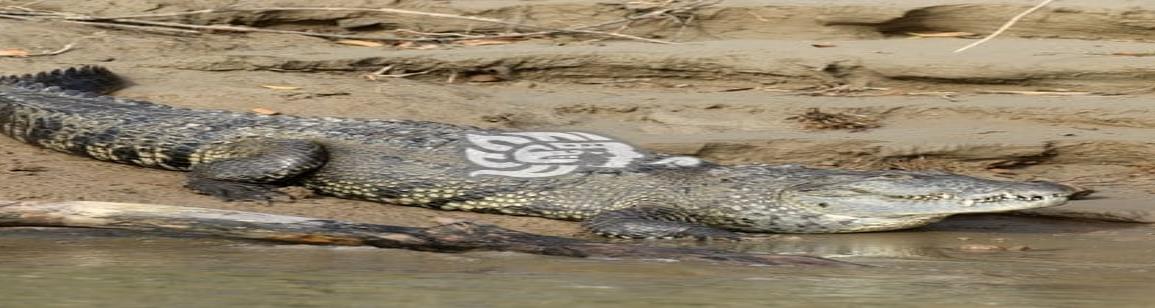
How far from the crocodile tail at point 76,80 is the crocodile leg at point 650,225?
8.40ft

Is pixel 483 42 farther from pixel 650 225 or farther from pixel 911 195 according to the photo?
pixel 911 195

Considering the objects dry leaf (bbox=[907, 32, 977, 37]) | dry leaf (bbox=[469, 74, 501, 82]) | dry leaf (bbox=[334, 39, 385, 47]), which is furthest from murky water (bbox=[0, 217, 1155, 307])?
dry leaf (bbox=[334, 39, 385, 47])

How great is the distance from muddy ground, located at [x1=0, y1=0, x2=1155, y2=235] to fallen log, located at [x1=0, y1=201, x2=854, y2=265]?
1110mm

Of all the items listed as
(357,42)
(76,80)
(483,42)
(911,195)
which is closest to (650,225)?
(911,195)

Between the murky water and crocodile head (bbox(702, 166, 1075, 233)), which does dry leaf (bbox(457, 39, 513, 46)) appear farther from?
the murky water

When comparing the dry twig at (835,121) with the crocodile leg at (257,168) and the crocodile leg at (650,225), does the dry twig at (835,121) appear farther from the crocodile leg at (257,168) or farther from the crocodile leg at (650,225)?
the crocodile leg at (257,168)

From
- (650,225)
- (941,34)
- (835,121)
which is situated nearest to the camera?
(650,225)

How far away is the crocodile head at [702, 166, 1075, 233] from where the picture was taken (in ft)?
20.6

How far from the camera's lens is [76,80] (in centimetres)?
782

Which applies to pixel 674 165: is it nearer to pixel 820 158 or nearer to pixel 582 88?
pixel 820 158

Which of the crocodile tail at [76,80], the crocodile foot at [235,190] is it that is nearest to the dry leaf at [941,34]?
the crocodile foot at [235,190]

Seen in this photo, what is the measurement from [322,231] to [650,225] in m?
1.43

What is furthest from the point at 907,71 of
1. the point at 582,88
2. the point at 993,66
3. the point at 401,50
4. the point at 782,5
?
the point at 401,50
